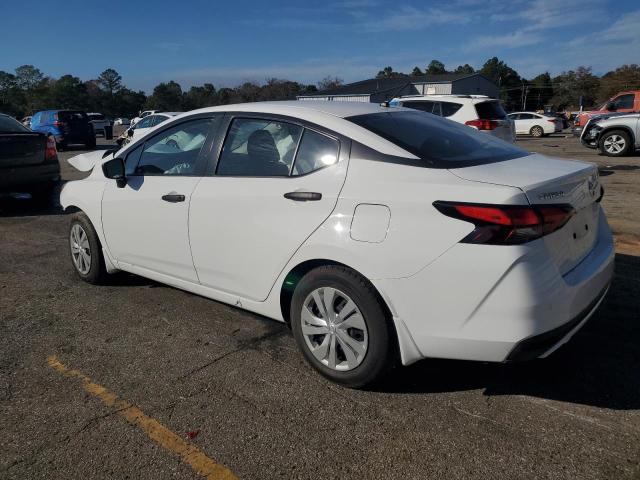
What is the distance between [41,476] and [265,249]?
5.26ft

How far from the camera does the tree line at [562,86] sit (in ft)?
204

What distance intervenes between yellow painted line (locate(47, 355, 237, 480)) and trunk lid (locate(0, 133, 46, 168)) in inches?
237

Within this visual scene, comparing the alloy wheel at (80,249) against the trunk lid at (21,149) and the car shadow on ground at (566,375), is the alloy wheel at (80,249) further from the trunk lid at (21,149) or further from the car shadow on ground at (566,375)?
the trunk lid at (21,149)

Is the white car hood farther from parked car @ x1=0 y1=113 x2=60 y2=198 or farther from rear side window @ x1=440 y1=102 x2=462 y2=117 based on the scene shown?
rear side window @ x1=440 y1=102 x2=462 y2=117

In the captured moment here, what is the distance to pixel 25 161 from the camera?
8266 millimetres

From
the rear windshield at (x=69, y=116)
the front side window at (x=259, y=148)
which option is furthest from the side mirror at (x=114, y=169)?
the rear windshield at (x=69, y=116)

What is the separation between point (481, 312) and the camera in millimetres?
2473

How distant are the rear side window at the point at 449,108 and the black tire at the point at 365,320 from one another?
987cm

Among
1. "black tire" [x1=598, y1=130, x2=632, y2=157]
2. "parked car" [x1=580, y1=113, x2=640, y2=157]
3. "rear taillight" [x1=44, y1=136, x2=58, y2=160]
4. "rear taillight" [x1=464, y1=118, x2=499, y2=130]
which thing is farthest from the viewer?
"black tire" [x1=598, y1=130, x2=632, y2=157]

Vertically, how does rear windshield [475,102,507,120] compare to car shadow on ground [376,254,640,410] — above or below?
above

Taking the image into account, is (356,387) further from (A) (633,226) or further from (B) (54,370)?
(A) (633,226)

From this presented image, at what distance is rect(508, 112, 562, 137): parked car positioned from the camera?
28089mm

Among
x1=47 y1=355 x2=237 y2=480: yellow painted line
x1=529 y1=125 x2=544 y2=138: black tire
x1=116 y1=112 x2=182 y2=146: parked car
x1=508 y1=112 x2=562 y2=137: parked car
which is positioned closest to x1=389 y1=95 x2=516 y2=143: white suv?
x1=116 y1=112 x2=182 y2=146: parked car

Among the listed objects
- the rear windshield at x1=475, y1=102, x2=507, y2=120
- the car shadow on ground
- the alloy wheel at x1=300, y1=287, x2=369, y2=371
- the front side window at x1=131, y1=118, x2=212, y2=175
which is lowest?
the car shadow on ground
